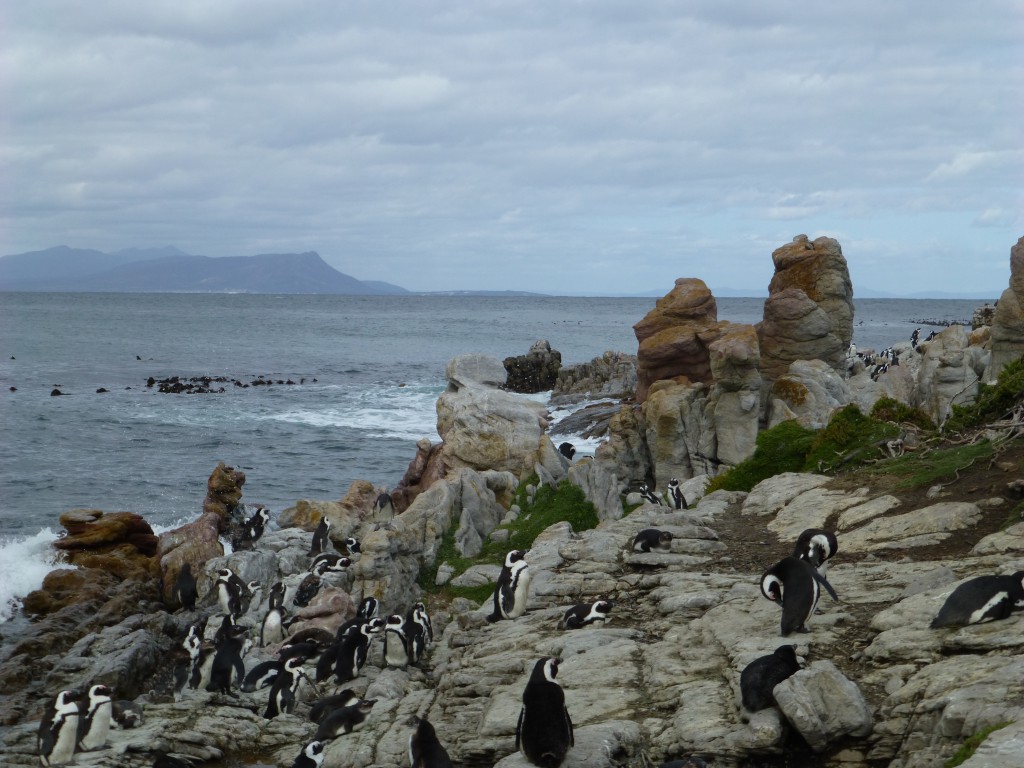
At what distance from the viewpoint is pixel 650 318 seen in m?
34.2

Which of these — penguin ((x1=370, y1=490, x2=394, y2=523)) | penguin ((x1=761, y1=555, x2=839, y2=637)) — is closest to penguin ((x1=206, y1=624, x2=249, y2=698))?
penguin ((x1=761, y1=555, x2=839, y2=637))

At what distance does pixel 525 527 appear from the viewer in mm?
24062

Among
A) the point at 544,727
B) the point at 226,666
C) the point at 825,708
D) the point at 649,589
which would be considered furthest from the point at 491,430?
the point at 825,708

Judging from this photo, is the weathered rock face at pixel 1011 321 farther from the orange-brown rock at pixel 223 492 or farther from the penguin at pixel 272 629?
the orange-brown rock at pixel 223 492

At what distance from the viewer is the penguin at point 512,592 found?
14922mm

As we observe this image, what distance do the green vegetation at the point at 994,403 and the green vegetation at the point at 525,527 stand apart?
347 inches

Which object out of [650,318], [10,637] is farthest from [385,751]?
[650,318]

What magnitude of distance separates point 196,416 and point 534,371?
2285cm

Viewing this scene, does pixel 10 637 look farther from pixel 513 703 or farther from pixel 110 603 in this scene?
pixel 513 703

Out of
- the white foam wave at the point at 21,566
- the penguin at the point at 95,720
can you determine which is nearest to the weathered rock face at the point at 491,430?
the white foam wave at the point at 21,566

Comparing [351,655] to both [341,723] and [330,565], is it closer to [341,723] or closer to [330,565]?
[341,723]

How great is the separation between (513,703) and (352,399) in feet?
179

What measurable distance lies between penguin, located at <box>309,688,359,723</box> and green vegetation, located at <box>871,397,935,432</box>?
13082 millimetres

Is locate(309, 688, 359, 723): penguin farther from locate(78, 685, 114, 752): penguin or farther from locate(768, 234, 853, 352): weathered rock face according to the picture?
locate(768, 234, 853, 352): weathered rock face
